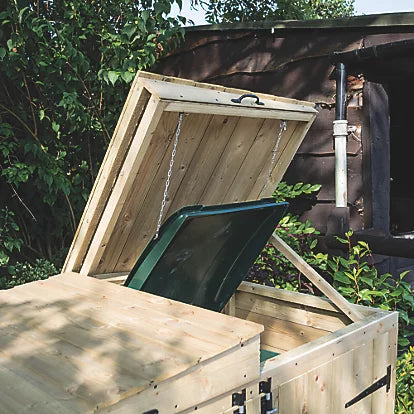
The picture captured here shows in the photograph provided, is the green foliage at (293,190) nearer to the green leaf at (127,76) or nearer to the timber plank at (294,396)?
the green leaf at (127,76)

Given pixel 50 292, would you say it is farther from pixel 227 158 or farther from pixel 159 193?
pixel 227 158

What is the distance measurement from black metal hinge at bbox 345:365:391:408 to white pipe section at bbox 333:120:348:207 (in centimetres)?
157

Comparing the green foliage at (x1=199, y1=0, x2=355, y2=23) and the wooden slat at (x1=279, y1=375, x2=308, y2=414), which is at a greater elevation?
the green foliage at (x1=199, y1=0, x2=355, y2=23)

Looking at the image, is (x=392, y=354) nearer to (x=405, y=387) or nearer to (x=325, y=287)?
(x=325, y=287)

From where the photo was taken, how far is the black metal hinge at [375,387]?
7.29ft

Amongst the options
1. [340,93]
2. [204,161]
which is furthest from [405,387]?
[340,93]

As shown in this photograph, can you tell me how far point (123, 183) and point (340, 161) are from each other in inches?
85.4

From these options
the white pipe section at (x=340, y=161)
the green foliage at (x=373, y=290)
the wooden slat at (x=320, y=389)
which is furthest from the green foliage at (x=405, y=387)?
the white pipe section at (x=340, y=161)

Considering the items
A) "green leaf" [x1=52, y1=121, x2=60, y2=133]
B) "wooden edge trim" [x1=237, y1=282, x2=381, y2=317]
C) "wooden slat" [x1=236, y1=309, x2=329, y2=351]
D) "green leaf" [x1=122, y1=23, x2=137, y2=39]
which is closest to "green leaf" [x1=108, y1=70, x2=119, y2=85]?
"green leaf" [x1=122, y1=23, x2=137, y2=39]

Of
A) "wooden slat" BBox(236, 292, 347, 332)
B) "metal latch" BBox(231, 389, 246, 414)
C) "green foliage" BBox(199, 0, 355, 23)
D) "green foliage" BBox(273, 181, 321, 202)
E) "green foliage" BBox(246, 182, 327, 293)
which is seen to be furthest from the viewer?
"green foliage" BBox(199, 0, 355, 23)

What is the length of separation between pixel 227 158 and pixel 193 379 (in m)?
1.26

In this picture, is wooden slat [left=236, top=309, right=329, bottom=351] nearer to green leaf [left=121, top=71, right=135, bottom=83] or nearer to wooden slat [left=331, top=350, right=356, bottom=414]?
wooden slat [left=331, top=350, right=356, bottom=414]

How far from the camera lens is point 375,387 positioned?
235 cm

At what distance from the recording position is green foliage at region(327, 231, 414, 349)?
3.16 m
